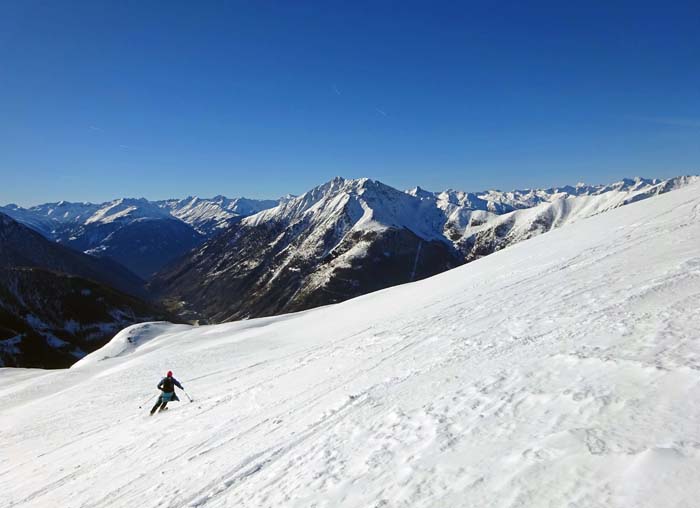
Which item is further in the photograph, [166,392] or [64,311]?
[64,311]

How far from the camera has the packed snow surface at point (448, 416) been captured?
6.44 metres

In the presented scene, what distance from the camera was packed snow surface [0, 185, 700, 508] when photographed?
6441mm

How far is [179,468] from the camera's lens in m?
10.8

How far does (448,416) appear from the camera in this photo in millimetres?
9195

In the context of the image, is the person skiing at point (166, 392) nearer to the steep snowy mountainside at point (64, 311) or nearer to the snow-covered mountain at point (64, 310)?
the steep snowy mountainside at point (64, 311)

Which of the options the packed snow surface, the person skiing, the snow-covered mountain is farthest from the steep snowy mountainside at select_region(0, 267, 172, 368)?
the packed snow surface

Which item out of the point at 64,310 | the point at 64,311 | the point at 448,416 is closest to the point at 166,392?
the point at 448,416

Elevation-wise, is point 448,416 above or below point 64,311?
above

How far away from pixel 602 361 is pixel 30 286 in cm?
20471

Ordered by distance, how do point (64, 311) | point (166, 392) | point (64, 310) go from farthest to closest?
1. point (64, 310)
2. point (64, 311)
3. point (166, 392)

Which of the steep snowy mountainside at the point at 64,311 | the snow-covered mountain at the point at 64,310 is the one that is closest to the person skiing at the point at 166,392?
the steep snowy mountainside at the point at 64,311

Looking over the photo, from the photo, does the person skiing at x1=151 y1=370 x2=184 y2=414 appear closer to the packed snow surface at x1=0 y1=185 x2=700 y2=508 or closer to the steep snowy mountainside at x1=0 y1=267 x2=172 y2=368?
the packed snow surface at x1=0 y1=185 x2=700 y2=508

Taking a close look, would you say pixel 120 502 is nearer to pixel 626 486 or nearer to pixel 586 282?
pixel 626 486

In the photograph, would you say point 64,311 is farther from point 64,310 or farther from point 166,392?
point 166,392
